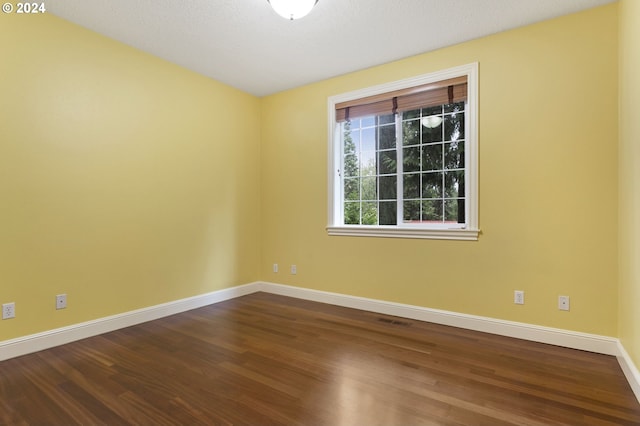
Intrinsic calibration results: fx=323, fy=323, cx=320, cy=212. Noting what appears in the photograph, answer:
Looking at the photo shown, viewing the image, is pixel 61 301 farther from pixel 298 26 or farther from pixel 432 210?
pixel 432 210

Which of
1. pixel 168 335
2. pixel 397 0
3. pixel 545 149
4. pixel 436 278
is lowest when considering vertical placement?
pixel 168 335

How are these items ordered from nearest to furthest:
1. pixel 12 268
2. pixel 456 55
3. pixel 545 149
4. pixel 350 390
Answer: pixel 350 390
pixel 12 268
pixel 545 149
pixel 456 55

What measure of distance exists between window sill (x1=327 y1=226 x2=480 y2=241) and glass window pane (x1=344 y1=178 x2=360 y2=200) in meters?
0.39

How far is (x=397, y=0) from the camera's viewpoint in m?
2.38

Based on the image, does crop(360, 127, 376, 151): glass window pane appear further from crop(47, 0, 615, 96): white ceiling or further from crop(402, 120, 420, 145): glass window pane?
crop(47, 0, 615, 96): white ceiling

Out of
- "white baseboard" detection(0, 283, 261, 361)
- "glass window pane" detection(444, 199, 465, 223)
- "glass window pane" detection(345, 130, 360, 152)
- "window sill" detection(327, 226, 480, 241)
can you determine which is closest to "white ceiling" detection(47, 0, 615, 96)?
"glass window pane" detection(345, 130, 360, 152)

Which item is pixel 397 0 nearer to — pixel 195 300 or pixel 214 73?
pixel 214 73

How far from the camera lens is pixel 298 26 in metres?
2.72

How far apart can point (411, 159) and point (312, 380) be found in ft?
7.66

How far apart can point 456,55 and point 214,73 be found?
2542mm

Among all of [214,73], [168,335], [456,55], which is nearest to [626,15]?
[456,55]

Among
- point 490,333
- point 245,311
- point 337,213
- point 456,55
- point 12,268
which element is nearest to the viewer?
point 12,268

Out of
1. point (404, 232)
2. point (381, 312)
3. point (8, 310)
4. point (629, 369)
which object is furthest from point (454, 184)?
point (8, 310)

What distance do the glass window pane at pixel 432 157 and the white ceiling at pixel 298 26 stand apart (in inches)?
36.8
